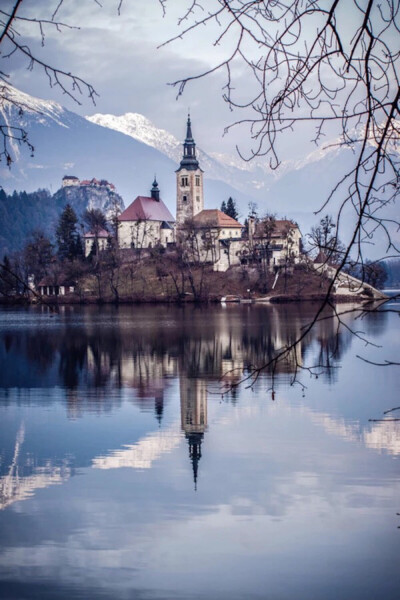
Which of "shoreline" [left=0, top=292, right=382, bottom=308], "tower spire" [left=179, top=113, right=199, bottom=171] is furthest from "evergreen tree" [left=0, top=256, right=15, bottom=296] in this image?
"tower spire" [left=179, top=113, right=199, bottom=171]

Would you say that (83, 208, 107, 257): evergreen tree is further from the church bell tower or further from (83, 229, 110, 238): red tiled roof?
the church bell tower

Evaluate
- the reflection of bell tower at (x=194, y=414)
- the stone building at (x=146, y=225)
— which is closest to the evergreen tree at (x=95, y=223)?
the stone building at (x=146, y=225)

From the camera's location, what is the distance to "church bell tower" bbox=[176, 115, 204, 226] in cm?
14700

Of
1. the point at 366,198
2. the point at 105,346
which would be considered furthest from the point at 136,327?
the point at 366,198

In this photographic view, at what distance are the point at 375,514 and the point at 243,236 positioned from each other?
110087 mm

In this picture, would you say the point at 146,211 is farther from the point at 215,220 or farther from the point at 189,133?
the point at 189,133

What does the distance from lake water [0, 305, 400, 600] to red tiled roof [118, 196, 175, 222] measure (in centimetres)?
10754

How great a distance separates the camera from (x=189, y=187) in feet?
484

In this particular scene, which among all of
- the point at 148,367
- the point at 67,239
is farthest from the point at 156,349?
the point at 67,239

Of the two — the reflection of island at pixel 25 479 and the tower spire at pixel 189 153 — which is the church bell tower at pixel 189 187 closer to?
the tower spire at pixel 189 153

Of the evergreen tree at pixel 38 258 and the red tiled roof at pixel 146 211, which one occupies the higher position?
the red tiled roof at pixel 146 211

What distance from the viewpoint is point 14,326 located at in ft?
191

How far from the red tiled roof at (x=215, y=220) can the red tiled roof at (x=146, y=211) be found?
10.7m

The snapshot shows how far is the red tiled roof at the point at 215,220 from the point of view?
121287 mm
